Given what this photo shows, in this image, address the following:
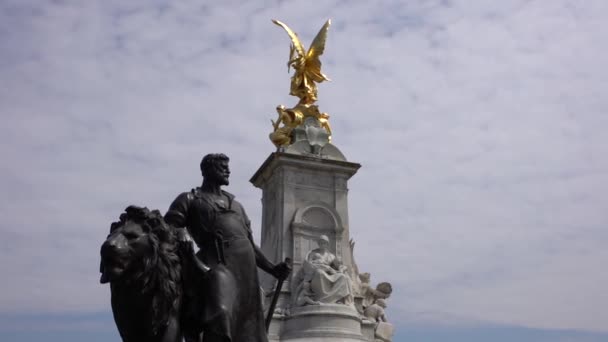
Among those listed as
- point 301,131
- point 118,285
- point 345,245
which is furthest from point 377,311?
point 118,285

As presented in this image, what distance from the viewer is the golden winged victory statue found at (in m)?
20.9

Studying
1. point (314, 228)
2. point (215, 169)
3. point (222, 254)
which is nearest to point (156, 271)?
point (222, 254)

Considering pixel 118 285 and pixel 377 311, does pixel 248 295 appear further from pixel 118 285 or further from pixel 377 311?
pixel 377 311

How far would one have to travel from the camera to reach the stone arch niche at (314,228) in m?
19.2

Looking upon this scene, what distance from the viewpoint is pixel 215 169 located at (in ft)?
18.7

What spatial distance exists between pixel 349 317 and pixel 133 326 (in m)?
13.4

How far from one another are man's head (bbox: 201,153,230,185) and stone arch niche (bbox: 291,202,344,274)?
1337cm

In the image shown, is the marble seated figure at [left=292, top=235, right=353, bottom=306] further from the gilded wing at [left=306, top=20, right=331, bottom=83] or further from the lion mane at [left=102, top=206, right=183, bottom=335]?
the lion mane at [left=102, top=206, right=183, bottom=335]

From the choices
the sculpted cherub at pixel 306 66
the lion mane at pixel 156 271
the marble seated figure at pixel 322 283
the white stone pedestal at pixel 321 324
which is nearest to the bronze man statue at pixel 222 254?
the lion mane at pixel 156 271

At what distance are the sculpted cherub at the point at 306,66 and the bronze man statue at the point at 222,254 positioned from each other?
53.6 feet

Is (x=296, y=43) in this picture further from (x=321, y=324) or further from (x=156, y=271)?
(x=156, y=271)

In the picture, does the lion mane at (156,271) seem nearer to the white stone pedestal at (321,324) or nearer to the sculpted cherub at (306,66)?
the white stone pedestal at (321,324)

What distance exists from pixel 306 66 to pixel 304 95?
39.7 inches

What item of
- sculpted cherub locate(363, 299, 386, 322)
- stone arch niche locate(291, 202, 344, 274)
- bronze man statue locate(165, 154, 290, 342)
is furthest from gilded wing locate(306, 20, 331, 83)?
bronze man statue locate(165, 154, 290, 342)
